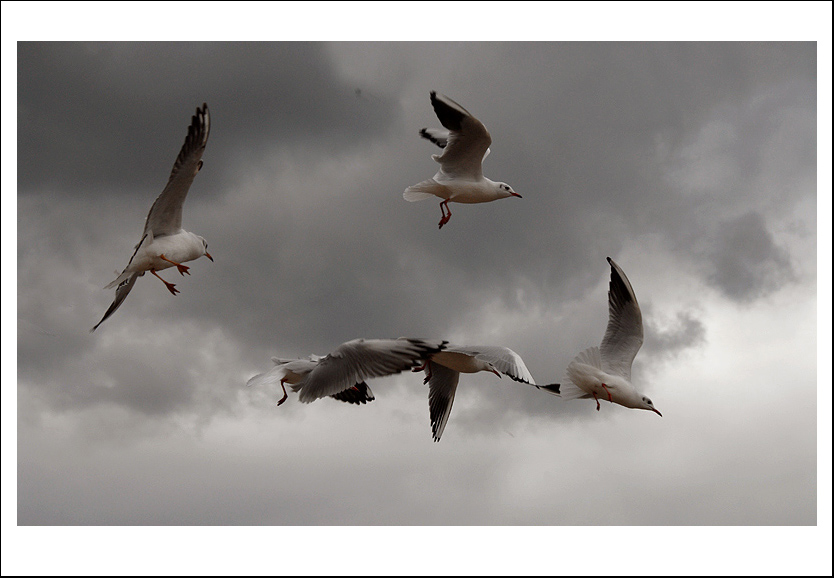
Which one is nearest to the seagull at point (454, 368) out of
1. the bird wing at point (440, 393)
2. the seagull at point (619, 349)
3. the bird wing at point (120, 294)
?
the bird wing at point (440, 393)

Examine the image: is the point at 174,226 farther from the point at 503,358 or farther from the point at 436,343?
the point at 503,358

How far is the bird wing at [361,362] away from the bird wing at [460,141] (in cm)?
228

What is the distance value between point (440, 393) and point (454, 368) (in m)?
0.61

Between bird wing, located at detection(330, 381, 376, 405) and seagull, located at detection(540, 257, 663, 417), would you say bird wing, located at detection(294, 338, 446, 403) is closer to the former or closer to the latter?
bird wing, located at detection(330, 381, 376, 405)

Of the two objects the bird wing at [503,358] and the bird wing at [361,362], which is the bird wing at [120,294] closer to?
the bird wing at [361,362]

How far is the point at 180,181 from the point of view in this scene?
19.1 feet

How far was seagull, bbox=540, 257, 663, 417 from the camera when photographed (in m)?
6.25

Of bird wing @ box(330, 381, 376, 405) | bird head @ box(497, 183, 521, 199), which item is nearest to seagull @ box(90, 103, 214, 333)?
bird wing @ box(330, 381, 376, 405)

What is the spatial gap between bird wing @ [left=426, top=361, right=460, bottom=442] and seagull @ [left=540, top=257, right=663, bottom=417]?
1310 mm

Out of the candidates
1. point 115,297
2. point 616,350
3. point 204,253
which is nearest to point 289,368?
point 204,253

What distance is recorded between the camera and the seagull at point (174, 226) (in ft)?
18.6

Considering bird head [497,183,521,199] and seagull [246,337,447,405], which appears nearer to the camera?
seagull [246,337,447,405]

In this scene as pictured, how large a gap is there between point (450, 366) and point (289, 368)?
1479 millimetres

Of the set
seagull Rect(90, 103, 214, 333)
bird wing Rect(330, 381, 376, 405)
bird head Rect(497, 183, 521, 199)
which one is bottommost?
bird wing Rect(330, 381, 376, 405)
